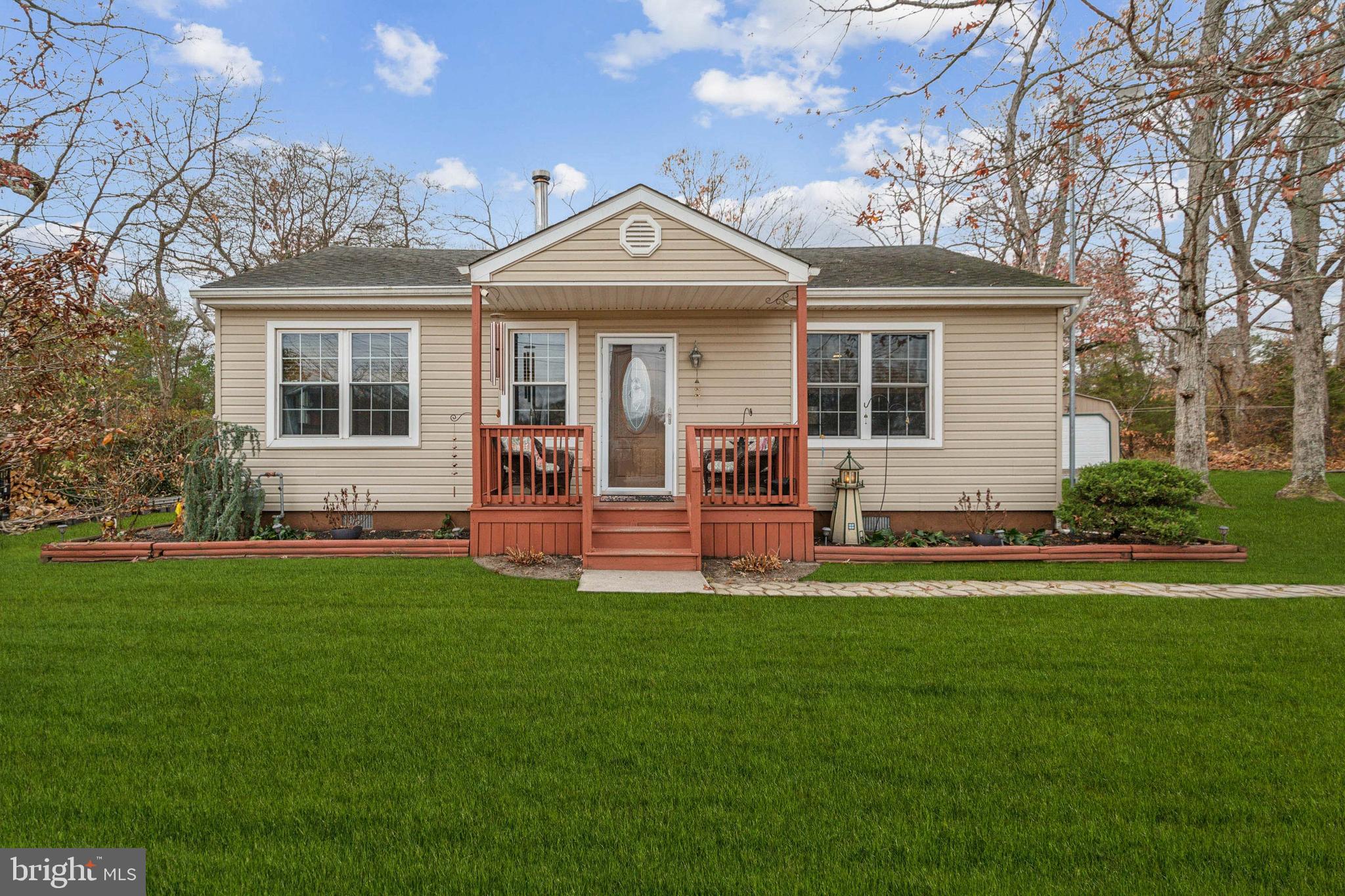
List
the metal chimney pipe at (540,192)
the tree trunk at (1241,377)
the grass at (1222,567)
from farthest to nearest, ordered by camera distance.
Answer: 1. the tree trunk at (1241,377)
2. the metal chimney pipe at (540,192)
3. the grass at (1222,567)

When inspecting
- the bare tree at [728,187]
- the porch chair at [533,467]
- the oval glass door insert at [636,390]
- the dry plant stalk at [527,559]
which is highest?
the bare tree at [728,187]

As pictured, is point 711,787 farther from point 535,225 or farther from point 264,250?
point 264,250

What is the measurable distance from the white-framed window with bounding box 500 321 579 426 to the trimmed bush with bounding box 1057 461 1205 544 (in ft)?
20.4

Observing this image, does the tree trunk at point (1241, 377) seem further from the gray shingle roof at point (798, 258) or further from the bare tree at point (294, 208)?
the bare tree at point (294, 208)

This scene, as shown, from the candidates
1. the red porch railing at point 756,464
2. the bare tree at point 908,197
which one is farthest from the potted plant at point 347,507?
the bare tree at point 908,197

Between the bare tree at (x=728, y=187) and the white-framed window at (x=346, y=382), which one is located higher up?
the bare tree at (x=728, y=187)

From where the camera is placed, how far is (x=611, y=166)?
19625 millimetres

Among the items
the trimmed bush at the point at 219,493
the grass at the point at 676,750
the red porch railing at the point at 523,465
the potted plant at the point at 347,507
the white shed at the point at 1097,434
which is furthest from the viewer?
the white shed at the point at 1097,434

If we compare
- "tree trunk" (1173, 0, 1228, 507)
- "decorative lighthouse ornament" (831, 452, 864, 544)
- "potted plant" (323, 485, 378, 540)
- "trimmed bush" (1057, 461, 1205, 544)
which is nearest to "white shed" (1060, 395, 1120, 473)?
"tree trunk" (1173, 0, 1228, 507)

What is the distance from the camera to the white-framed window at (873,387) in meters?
8.62

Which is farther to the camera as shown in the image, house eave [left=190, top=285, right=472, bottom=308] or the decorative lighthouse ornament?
house eave [left=190, top=285, right=472, bottom=308]

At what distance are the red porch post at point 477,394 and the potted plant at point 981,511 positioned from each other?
234 inches

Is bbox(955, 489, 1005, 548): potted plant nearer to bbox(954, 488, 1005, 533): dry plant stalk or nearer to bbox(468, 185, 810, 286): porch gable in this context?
bbox(954, 488, 1005, 533): dry plant stalk

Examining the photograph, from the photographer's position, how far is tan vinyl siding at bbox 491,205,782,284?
713 cm
